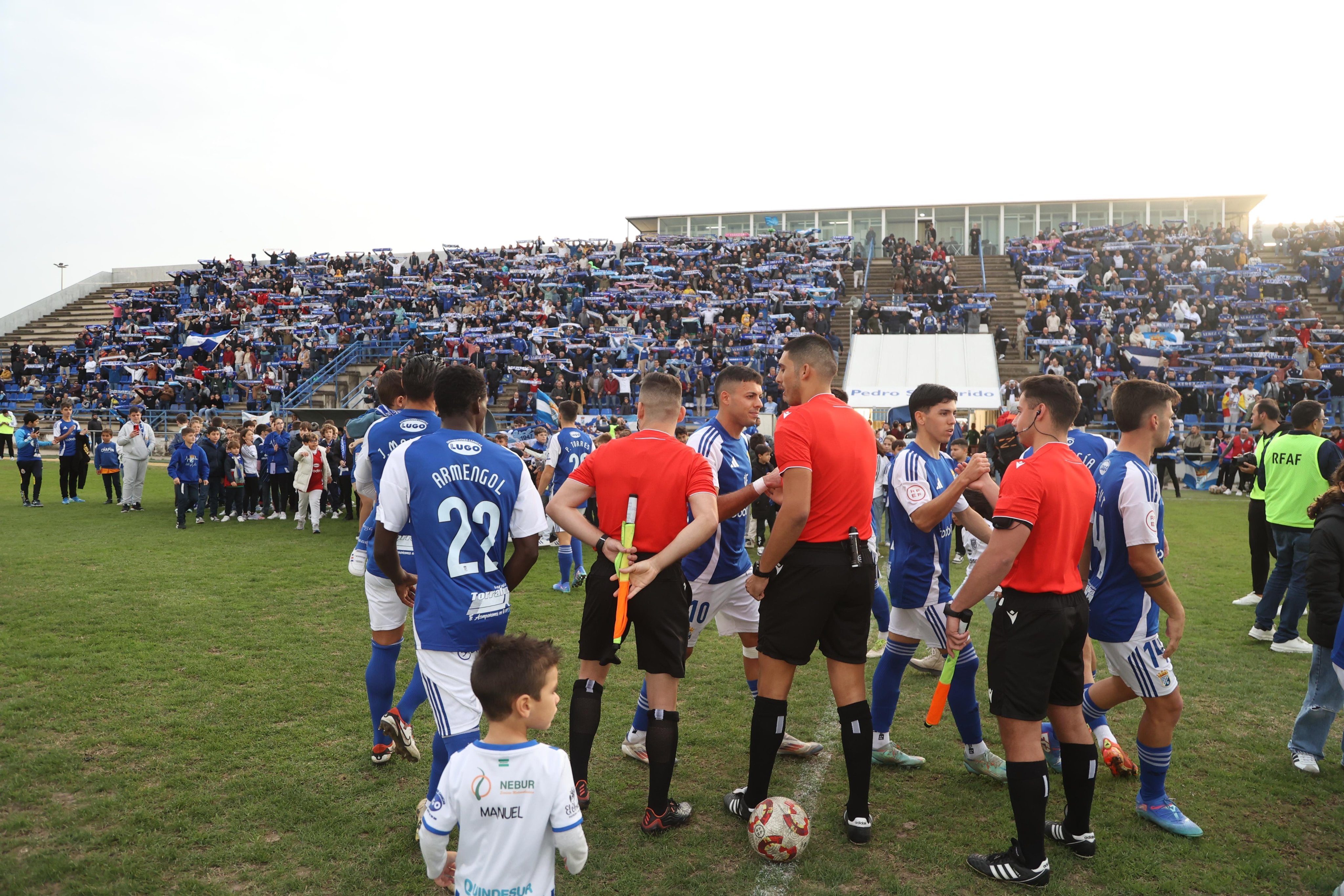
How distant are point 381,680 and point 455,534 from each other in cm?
167

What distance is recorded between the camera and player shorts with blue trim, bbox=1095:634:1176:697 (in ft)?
14.0

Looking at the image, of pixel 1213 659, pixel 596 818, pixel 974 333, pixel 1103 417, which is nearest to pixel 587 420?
pixel 974 333

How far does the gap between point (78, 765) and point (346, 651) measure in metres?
2.51

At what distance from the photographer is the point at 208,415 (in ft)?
91.7

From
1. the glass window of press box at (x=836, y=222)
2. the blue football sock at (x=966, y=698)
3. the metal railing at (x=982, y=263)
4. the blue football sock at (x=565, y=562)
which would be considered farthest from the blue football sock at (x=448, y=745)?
the glass window of press box at (x=836, y=222)

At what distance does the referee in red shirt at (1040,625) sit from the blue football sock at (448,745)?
2.29 m

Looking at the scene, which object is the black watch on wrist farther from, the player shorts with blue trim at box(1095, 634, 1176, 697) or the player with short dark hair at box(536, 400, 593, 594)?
the player with short dark hair at box(536, 400, 593, 594)

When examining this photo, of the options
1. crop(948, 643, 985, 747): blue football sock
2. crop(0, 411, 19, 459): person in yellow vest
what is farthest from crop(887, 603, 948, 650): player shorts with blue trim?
crop(0, 411, 19, 459): person in yellow vest

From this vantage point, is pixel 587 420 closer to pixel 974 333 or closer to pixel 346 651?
pixel 974 333

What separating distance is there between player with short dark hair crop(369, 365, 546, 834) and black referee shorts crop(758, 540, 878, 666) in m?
1.24

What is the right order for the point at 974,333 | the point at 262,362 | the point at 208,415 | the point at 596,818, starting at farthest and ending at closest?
1. the point at 262,362
2. the point at 208,415
3. the point at 974,333
4. the point at 596,818

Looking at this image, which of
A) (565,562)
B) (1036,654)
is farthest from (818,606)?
(565,562)

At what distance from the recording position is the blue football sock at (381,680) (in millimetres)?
4805

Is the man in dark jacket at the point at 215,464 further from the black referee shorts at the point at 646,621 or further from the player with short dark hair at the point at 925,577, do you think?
the player with short dark hair at the point at 925,577
